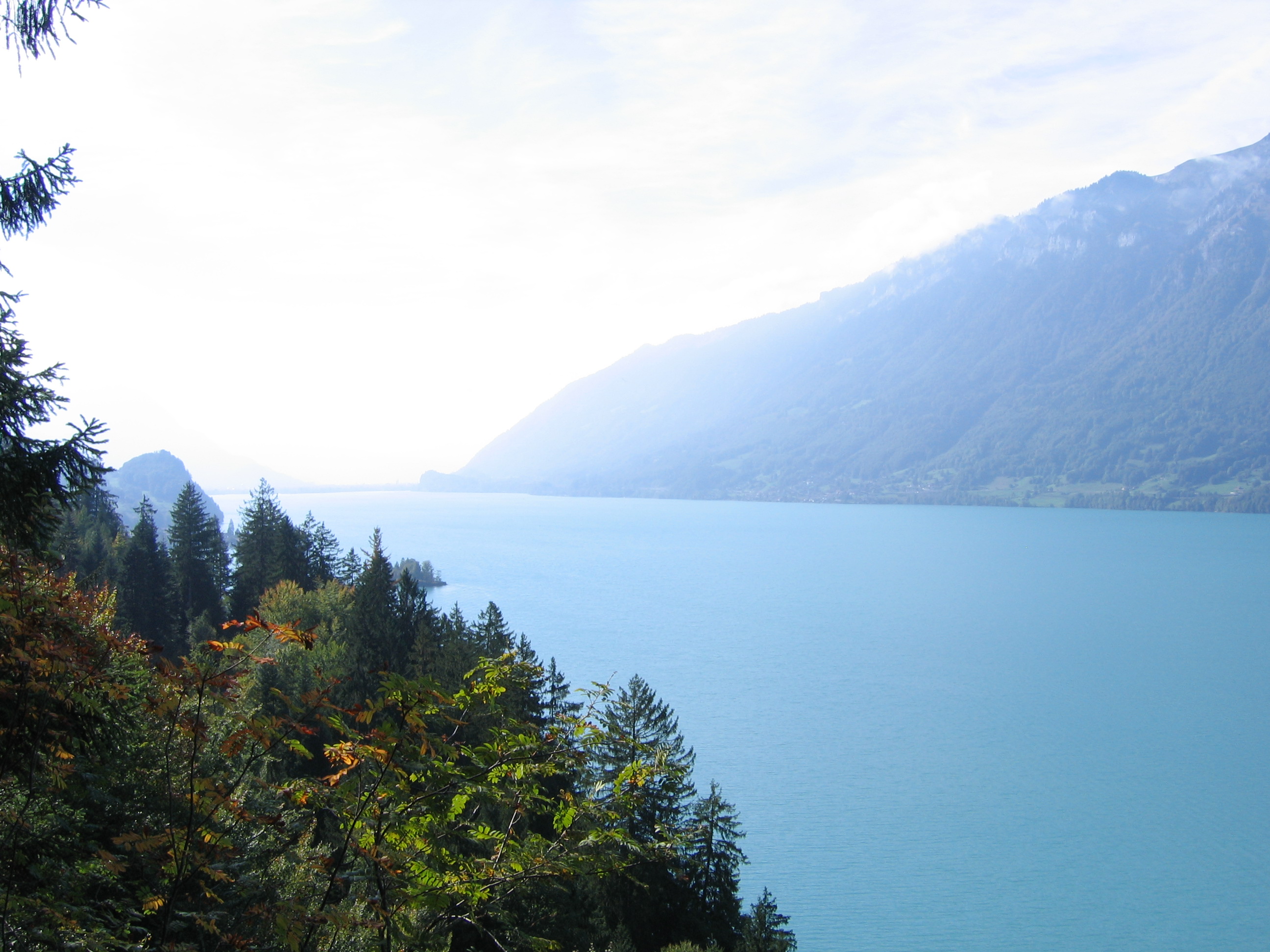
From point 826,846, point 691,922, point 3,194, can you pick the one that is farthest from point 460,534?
point 3,194

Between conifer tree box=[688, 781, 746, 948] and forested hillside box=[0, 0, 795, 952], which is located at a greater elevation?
forested hillside box=[0, 0, 795, 952]

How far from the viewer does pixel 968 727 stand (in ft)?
144

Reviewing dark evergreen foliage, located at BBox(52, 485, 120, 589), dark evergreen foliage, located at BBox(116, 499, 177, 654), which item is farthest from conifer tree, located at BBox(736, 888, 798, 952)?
dark evergreen foliage, located at BBox(116, 499, 177, 654)

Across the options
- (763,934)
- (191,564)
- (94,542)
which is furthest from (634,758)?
(94,542)

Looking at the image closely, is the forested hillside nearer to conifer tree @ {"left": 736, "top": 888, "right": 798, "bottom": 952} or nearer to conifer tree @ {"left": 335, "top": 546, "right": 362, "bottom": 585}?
conifer tree @ {"left": 736, "top": 888, "right": 798, "bottom": 952}

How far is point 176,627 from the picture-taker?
129ft

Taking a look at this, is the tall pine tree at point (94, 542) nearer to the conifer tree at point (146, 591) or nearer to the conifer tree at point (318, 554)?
the conifer tree at point (146, 591)

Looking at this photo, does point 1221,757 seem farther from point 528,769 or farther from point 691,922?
point 528,769

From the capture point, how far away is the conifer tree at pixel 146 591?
117 feet

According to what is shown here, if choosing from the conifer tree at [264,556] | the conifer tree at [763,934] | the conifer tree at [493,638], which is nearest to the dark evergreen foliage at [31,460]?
the conifer tree at [763,934]

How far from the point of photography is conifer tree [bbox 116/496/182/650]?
35.8 meters

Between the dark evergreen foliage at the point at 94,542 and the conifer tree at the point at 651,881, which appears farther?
the dark evergreen foliage at the point at 94,542

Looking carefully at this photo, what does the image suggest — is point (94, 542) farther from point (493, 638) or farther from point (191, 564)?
point (493, 638)

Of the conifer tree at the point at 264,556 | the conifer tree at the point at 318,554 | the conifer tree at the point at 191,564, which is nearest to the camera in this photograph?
the conifer tree at the point at 191,564
